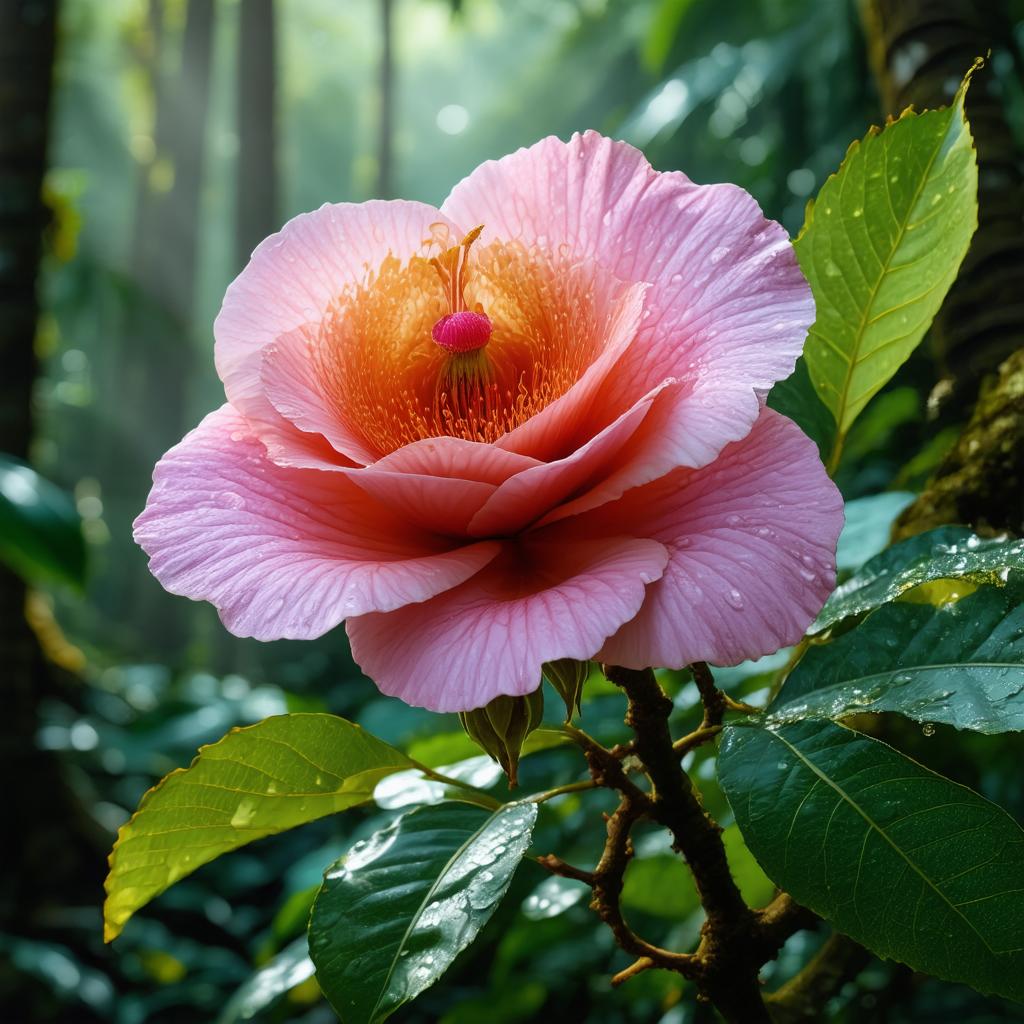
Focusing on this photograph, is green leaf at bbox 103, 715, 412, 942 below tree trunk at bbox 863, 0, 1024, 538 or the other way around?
below

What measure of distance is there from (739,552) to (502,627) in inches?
4.1

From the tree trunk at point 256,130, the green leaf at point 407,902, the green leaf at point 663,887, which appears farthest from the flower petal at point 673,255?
the tree trunk at point 256,130

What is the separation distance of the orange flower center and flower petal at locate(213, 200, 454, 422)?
20 mm

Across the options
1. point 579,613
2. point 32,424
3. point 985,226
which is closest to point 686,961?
point 579,613

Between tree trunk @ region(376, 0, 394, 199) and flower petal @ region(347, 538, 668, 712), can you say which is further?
tree trunk @ region(376, 0, 394, 199)

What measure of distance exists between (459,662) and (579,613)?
0.17 feet

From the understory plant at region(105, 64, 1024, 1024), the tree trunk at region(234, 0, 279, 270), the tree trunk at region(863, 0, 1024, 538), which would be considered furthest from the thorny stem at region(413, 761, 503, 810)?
the tree trunk at region(234, 0, 279, 270)

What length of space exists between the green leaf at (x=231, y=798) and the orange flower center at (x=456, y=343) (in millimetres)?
167

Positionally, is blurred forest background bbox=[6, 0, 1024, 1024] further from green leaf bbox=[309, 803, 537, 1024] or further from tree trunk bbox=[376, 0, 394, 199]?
tree trunk bbox=[376, 0, 394, 199]

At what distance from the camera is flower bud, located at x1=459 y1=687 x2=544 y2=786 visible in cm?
45

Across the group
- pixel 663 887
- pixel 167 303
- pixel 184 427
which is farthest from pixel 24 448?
pixel 167 303

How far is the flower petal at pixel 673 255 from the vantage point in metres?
0.44

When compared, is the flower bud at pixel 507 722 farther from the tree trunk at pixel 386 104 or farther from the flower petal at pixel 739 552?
the tree trunk at pixel 386 104

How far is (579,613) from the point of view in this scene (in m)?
0.40
